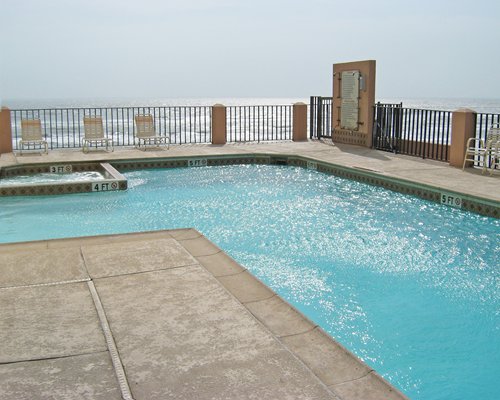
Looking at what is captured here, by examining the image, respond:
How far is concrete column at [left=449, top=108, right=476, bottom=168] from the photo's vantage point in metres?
10.6

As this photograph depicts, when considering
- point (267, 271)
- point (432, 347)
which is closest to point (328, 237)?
point (267, 271)

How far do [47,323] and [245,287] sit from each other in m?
1.28

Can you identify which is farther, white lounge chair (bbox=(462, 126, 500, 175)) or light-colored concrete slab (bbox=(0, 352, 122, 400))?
white lounge chair (bbox=(462, 126, 500, 175))

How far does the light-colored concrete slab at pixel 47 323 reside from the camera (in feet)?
9.77

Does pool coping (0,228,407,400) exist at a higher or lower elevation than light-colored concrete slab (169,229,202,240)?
lower

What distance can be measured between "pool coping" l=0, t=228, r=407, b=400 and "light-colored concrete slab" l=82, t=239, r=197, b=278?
0.06 meters

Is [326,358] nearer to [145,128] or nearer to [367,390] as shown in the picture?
[367,390]

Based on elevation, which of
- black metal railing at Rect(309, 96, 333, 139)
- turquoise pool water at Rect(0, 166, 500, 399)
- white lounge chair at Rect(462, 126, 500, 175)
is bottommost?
turquoise pool water at Rect(0, 166, 500, 399)

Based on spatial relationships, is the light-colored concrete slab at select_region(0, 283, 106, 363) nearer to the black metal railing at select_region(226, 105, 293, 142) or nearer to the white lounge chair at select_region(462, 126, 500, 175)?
the white lounge chair at select_region(462, 126, 500, 175)

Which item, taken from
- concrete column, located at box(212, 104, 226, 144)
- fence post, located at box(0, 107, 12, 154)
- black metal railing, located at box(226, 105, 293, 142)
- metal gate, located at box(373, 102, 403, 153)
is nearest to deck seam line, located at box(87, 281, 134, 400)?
black metal railing, located at box(226, 105, 293, 142)

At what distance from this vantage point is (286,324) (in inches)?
130

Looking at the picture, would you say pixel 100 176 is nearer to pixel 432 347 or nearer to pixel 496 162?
pixel 496 162

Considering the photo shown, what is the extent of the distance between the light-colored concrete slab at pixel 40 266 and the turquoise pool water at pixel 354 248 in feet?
5.98

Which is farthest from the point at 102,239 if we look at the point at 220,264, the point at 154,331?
the point at 154,331
